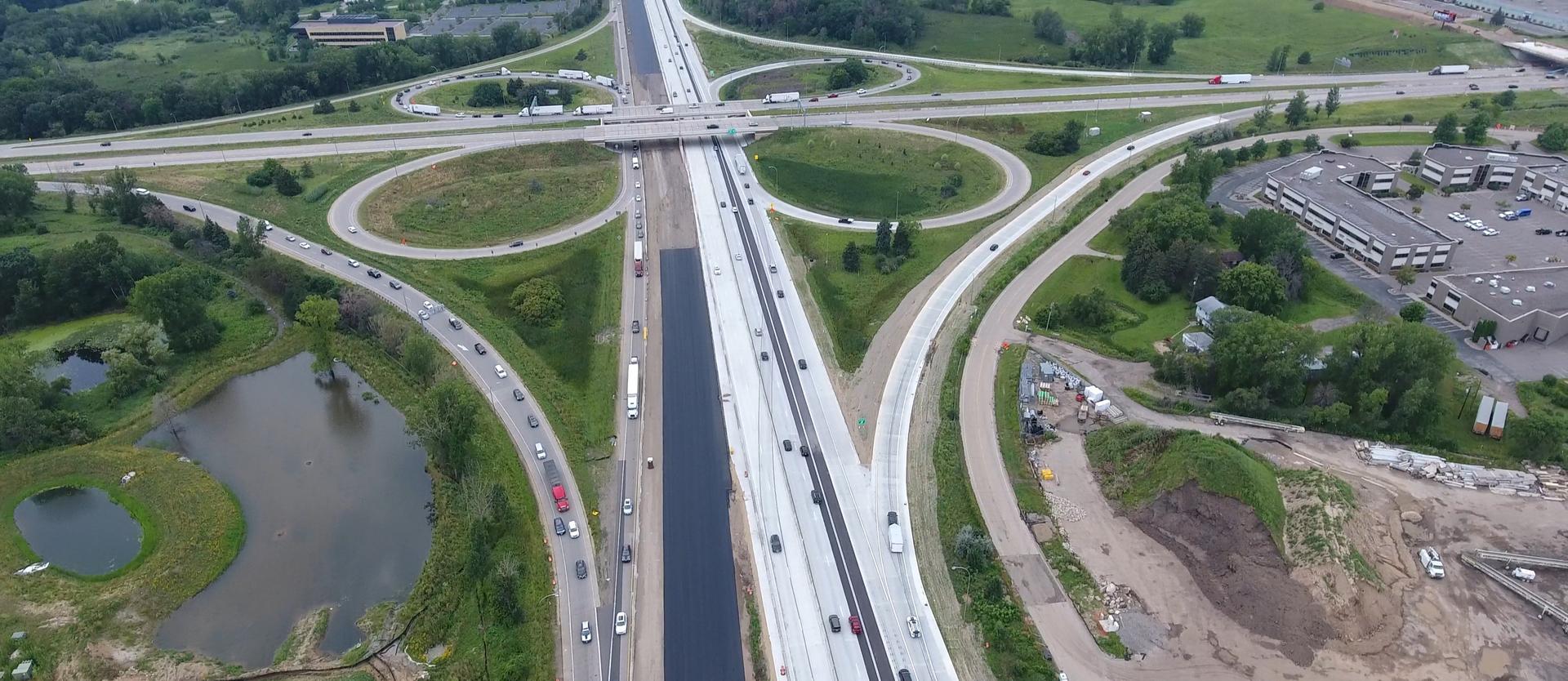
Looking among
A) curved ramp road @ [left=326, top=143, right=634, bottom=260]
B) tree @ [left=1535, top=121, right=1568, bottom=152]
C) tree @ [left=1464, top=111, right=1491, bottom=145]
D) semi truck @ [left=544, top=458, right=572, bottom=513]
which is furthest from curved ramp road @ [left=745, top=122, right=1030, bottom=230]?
tree @ [left=1535, top=121, right=1568, bottom=152]

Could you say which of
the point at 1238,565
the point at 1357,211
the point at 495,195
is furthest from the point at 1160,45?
the point at 1238,565

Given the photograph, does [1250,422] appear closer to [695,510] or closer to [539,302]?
[695,510]

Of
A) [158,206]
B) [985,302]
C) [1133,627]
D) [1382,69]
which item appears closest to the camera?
[1133,627]

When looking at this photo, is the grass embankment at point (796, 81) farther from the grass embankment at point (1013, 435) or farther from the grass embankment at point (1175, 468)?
the grass embankment at point (1175, 468)

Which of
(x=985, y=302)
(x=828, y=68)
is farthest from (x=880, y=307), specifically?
(x=828, y=68)

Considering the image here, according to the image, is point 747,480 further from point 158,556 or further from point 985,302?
point 158,556

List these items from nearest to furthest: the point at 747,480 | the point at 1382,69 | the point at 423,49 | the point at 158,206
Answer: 1. the point at 747,480
2. the point at 158,206
3. the point at 1382,69
4. the point at 423,49
